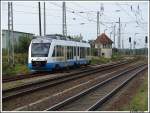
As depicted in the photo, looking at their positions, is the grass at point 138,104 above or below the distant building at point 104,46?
below

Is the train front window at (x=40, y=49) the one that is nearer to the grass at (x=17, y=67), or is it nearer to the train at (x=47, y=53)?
the train at (x=47, y=53)

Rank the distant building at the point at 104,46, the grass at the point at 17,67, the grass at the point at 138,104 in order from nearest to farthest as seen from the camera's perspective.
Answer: the grass at the point at 138,104 < the grass at the point at 17,67 < the distant building at the point at 104,46

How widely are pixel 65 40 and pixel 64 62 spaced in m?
1.99

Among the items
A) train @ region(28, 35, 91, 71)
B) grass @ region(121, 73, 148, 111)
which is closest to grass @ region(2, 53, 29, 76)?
train @ region(28, 35, 91, 71)

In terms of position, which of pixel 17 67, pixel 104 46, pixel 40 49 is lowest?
pixel 17 67

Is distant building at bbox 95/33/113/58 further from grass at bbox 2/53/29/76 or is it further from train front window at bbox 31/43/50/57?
train front window at bbox 31/43/50/57

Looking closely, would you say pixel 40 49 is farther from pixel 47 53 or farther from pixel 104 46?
pixel 104 46

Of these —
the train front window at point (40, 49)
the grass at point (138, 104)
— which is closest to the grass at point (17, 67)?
the train front window at point (40, 49)

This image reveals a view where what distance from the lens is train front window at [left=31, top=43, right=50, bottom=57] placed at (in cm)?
2931

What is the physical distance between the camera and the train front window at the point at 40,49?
29.3 m

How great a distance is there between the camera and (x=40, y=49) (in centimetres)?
2958

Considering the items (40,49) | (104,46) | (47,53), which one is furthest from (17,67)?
(104,46)

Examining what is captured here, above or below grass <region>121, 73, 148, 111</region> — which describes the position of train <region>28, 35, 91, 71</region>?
above

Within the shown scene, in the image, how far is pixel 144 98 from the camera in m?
14.3
